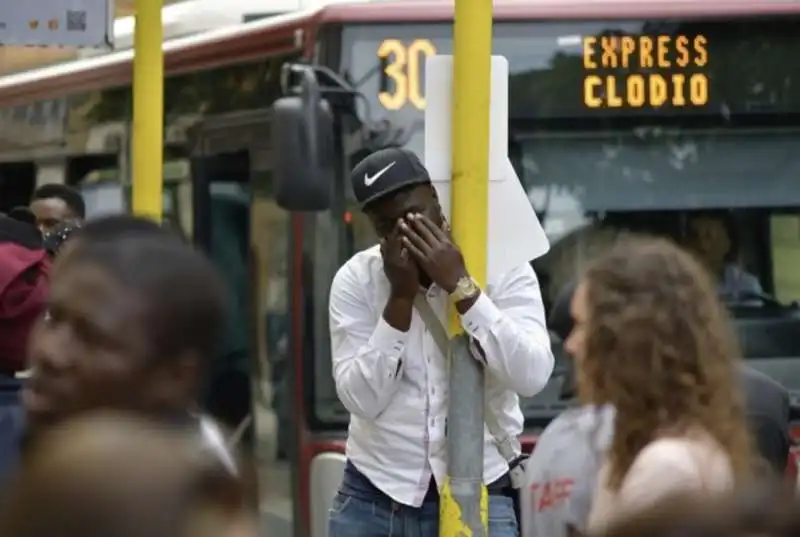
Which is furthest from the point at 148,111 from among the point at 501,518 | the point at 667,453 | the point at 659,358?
the point at 667,453

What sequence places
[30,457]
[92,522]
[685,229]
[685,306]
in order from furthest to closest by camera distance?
[685,229]
[685,306]
[30,457]
[92,522]

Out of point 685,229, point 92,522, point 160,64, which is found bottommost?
point 92,522

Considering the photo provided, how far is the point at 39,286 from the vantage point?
15.5 feet

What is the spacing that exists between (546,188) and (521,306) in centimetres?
231

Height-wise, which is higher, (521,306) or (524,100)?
(524,100)

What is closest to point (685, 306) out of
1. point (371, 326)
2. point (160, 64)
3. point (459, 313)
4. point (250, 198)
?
point (459, 313)

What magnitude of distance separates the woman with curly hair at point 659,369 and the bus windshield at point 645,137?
12.8ft

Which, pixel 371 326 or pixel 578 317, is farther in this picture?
pixel 371 326

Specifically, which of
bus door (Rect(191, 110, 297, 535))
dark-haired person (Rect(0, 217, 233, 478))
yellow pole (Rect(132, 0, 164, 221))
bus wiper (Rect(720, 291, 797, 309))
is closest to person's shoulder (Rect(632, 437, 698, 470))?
dark-haired person (Rect(0, 217, 233, 478))

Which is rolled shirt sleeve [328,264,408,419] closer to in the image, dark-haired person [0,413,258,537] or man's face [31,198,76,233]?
man's face [31,198,76,233]

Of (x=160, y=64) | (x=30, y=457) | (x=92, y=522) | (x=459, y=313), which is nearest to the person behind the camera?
(x=92, y=522)

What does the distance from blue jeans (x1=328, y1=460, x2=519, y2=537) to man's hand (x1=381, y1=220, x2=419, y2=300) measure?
58 cm

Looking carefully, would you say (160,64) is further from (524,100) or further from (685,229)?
(685,229)

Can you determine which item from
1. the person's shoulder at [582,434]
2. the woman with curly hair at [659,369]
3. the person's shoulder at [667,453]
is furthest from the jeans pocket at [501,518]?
the person's shoulder at [667,453]
